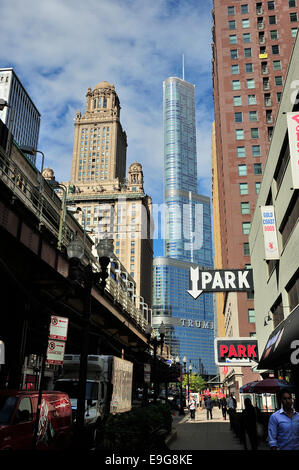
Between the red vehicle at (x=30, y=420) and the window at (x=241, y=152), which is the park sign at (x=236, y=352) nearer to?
the red vehicle at (x=30, y=420)

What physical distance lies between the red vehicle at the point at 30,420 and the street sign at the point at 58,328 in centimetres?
165

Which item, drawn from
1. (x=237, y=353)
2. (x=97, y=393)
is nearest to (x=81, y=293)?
(x=97, y=393)

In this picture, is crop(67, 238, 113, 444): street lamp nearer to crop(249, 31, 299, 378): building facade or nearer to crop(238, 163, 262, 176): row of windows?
crop(249, 31, 299, 378): building facade

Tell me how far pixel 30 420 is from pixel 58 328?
2.28 meters

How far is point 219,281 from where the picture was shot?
1246 inches

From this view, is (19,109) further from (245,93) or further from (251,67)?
(245,93)

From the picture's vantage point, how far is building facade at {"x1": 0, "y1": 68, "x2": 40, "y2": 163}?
150875 millimetres

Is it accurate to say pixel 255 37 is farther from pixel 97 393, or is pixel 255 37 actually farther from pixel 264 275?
pixel 97 393

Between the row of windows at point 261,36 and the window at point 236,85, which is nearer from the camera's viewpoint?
the row of windows at point 261,36

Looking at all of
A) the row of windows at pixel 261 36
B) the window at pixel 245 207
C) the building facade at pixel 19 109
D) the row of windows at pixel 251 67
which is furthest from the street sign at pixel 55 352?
the building facade at pixel 19 109

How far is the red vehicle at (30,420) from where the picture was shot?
908cm

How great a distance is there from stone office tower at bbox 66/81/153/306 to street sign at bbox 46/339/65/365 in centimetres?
12567

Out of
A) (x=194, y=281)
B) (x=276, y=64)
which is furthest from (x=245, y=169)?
(x=194, y=281)

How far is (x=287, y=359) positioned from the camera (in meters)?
15.4
